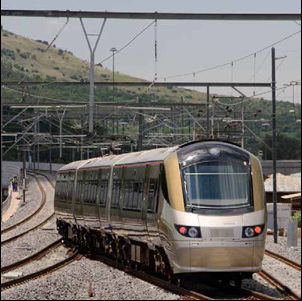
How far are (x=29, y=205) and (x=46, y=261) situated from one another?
3279 centimetres

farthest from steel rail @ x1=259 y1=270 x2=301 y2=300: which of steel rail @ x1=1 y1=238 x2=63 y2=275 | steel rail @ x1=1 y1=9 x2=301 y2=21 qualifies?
steel rail @ x1=1 y1=238 x2=63 y2=275

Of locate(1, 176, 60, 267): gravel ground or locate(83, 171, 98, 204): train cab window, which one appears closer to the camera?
locate(83, 171, 98, 204): train cab window

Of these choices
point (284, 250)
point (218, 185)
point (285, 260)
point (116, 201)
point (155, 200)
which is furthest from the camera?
point (284, 250)

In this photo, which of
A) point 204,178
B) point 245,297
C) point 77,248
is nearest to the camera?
point 245,297

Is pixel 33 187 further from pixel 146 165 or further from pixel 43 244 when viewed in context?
pixel 146 165

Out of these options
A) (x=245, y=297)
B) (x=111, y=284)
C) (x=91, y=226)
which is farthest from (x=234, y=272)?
(x=91, y=226)

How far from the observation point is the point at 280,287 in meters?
17.4

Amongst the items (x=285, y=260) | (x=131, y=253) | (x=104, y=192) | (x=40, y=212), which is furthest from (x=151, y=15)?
(x=40, y=212)

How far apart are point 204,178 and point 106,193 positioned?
7.67 m

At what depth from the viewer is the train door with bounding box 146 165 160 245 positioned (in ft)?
58.6

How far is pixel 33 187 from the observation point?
72188 mm

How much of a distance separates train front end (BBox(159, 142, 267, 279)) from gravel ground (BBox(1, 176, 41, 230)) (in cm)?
2864

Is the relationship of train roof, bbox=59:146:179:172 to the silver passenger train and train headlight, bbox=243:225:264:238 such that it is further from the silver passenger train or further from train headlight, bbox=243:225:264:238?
train headlight, bbox=243:225:264:238

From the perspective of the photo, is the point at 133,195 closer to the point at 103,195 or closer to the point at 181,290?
the point at 103,195
